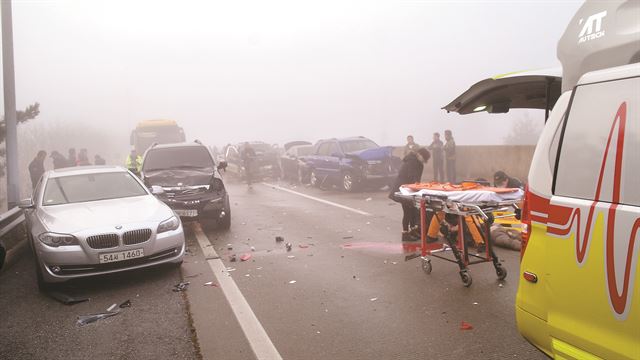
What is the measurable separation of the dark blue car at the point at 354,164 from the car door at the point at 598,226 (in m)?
12.7

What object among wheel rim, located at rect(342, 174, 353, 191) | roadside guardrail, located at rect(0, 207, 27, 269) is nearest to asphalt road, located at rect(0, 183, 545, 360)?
roadside guardrail, located at rect(0, 207, 27, 269)

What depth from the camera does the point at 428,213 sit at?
782 centimetres

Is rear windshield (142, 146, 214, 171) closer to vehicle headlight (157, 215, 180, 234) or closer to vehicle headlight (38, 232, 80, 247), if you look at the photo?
vehicle headlight (157, 215, 180, 234)

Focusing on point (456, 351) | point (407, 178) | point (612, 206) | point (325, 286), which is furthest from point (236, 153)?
point (612, 206)

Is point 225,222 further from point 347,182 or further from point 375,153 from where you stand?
point 375,153

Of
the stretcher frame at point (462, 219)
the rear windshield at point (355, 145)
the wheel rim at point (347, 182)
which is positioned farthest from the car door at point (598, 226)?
the rear windshield at point (355, 145)

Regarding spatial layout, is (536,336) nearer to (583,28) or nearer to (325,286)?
(583,28)

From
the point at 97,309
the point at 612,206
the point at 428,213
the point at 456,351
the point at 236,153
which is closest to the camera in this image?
the point at 612,206

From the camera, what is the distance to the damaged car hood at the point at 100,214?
225 inches

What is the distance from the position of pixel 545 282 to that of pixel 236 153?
70.5ft

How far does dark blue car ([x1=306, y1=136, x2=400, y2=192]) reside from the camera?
15281 mm

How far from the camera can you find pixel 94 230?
220 inches

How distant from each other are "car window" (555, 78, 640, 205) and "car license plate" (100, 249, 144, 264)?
188 inches

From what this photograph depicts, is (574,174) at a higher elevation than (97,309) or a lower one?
higher
